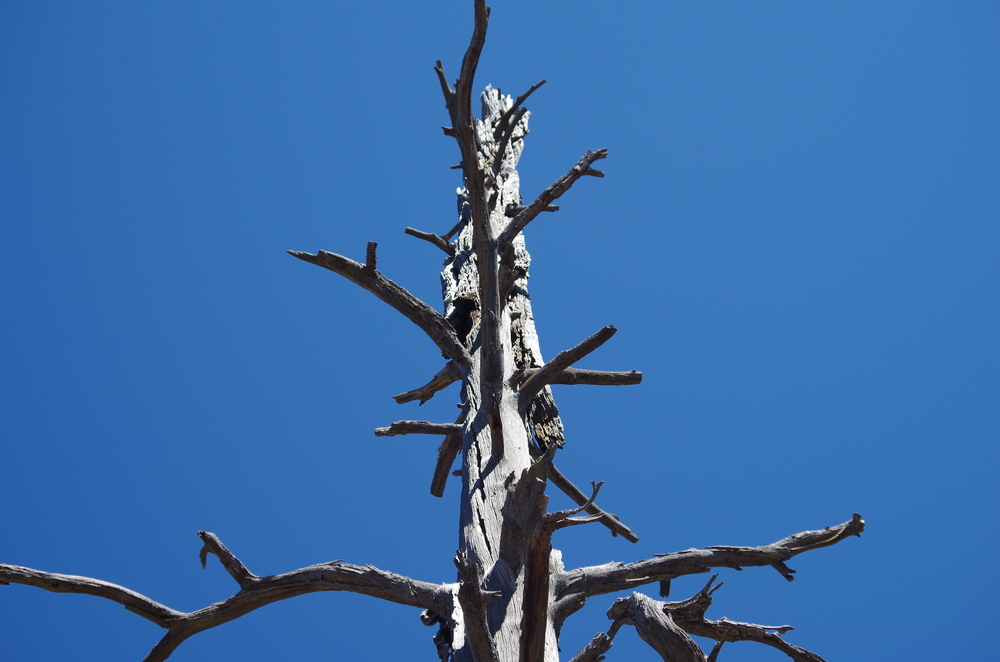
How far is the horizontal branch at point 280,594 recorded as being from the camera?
278cm

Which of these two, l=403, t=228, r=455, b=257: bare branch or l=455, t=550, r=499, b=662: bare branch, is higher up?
l=403, t=228, r=455, b=257: bare branch

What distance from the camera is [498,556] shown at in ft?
9.05

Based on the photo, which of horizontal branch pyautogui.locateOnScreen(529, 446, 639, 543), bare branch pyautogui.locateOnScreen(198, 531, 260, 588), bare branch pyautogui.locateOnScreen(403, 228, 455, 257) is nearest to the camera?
bare branch pyautogui.locateOnScreen(198, 531, 260, 588)

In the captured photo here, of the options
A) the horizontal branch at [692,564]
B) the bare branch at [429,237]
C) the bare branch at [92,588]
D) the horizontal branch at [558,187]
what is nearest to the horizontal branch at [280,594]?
the bare branch at [92,588]

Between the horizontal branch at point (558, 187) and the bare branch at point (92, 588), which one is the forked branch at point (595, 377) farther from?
the bare branch at point (92, 588)

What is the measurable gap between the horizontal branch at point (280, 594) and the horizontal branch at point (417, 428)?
0.92 meters

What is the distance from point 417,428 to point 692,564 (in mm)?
1558

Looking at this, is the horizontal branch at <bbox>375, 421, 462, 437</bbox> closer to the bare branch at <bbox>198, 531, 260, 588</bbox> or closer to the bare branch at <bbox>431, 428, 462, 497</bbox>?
the bare branch at <bbox>431, 428, 462, 497</bbox>

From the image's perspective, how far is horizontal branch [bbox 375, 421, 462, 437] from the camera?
3656 mm

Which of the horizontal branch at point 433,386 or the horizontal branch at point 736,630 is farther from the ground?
the horizontal branch at point 433,386

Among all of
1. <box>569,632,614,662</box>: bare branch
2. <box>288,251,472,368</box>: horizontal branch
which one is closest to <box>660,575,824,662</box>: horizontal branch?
<box>569,632,614,662</box>: bare branch

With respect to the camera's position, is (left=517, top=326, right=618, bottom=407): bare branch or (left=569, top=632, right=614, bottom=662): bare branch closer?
(left=569, top=632, right=614, bottom=662): bare branch

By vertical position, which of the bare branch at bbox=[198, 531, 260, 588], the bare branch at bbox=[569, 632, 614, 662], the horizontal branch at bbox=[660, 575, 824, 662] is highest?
the bare branch at bbox=[198, 531, 260, 588]

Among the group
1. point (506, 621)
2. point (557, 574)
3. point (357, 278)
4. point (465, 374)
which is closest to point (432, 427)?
point (465, 374)
